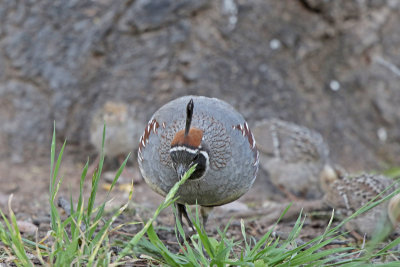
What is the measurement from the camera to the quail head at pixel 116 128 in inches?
258

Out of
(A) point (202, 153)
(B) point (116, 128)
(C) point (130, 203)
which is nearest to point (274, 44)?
(B) point (116, 128)

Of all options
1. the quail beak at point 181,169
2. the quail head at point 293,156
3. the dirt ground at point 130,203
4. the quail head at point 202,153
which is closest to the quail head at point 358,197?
the dirt ground at point 130,203

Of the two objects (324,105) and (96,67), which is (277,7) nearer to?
(324,105)

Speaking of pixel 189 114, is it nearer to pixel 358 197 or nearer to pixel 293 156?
pixel 358 197

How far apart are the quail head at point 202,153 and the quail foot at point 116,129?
2688 millimetres

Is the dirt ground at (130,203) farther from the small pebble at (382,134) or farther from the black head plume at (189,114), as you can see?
the small pebble at (382,134)

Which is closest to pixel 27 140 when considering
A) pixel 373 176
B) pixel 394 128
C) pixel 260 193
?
pixel 260 193

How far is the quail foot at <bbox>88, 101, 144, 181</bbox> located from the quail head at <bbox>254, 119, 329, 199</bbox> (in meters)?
1.58

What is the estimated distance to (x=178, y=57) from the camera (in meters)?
6.59

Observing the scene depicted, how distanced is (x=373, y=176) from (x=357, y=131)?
2.58 meters

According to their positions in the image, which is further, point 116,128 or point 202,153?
point 116,128

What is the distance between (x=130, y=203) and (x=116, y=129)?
222 cm

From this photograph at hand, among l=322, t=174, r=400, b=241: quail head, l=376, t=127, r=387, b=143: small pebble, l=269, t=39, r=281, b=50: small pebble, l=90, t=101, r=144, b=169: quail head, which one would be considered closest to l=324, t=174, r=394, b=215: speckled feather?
l=322, t=174, r=400, b=241: quail head

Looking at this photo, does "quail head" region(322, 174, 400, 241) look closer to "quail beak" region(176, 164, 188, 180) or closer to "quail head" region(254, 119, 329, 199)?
"quail head" region(254, 119, 329, 199)
